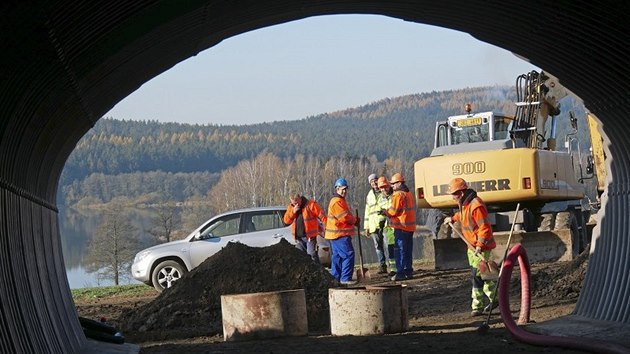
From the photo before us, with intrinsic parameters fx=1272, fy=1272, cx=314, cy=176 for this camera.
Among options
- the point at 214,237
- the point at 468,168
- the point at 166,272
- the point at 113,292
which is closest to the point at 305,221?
the point at 214,237

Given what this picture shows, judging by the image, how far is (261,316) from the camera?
49.8 ft

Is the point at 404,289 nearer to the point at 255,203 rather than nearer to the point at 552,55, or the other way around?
the point at 552,55

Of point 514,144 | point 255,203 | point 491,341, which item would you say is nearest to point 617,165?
point 491,341

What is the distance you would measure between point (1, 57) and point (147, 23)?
92.9 inches

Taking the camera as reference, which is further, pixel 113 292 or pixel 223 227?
pixel 113 292

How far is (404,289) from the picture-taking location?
15.0 m

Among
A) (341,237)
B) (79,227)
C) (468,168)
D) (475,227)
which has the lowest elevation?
(475,227)

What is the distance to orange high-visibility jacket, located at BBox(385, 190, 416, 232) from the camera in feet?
78.3

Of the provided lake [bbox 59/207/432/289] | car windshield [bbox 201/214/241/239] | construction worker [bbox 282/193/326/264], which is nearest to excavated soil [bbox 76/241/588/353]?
construction worker [bbox 282/193/326/264]

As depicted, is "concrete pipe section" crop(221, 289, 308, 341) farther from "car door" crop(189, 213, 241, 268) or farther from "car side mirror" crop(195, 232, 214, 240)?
"car side mirror" crop(195, 232, 214, 240)

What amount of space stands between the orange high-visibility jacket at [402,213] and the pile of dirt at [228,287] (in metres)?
4.36

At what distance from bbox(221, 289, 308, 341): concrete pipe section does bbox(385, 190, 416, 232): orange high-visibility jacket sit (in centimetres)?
876

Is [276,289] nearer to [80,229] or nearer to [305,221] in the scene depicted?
[305,221]

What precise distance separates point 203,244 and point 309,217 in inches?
91.9
